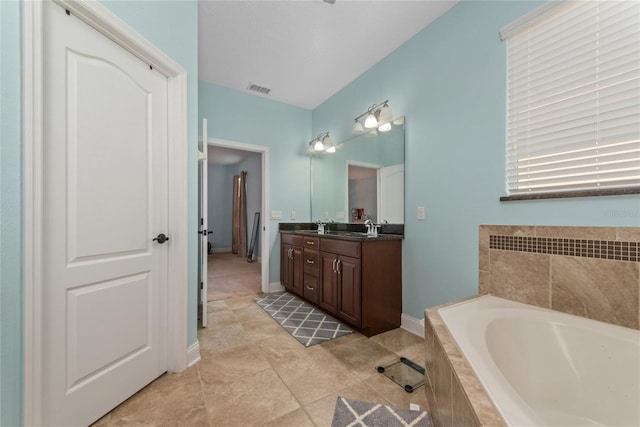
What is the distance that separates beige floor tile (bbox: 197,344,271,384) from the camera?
5.29ft

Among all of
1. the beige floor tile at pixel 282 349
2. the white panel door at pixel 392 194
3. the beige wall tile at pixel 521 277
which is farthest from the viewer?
the white panel door at pixel 392 194

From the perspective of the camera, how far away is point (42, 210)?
42.3 inches

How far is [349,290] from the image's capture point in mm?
2266

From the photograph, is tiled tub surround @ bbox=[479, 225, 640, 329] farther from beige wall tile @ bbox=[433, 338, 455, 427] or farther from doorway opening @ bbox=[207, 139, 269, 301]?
doorway opening @ bbox=[207, 139, 269, 301]

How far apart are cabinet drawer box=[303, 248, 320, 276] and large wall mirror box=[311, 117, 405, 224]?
2.19 feet

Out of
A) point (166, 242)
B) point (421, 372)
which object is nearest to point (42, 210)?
point (166, 242)

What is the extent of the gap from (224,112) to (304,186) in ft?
4.75

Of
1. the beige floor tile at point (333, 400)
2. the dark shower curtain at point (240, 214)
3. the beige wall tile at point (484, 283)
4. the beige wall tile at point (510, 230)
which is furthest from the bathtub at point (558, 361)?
the dark shower curtain at point (240, 214)

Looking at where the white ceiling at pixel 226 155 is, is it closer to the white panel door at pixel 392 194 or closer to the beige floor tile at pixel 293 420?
the white panel door at pixel 392 194

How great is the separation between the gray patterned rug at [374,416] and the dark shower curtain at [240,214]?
5.40 m

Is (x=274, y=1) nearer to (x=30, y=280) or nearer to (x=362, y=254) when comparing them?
(x=362, y=254)

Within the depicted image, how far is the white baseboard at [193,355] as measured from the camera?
173cm

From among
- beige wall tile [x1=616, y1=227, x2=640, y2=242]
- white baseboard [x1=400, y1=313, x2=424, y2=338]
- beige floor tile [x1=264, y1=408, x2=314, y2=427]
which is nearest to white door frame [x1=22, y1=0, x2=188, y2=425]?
beige floor tile [x1=264, y1=408, x2=314, y2=427]

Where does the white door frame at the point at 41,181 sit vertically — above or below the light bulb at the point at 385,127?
below
